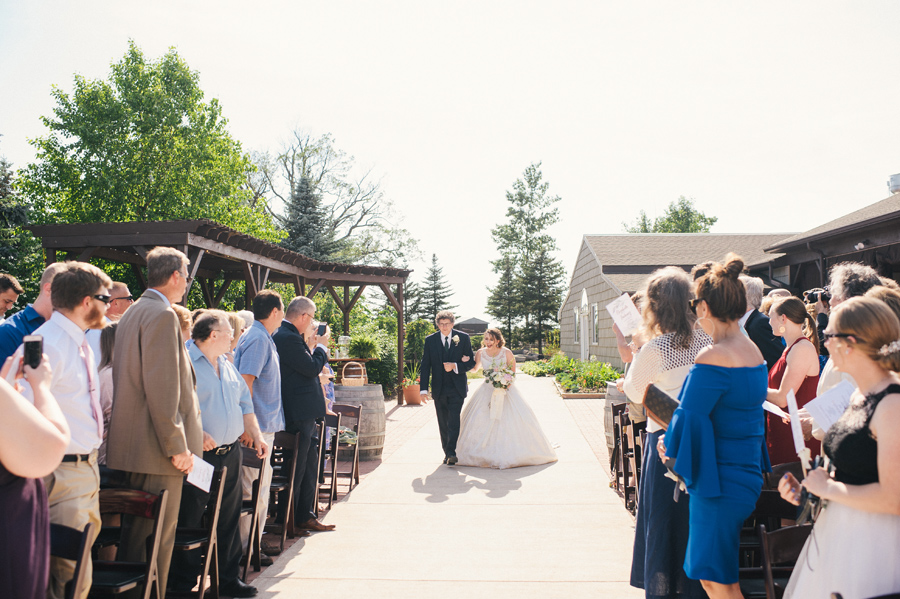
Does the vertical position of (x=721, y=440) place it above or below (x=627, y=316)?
below

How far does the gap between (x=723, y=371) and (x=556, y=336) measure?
40.2 metres

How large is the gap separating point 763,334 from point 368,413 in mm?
5397

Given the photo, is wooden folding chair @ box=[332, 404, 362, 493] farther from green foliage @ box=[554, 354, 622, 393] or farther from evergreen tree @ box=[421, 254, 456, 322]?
evergreen tree @ box=[421, 254, 456, 322]

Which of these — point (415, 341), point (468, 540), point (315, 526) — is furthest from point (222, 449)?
point (415, 341)

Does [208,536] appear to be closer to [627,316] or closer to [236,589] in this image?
[236,589]

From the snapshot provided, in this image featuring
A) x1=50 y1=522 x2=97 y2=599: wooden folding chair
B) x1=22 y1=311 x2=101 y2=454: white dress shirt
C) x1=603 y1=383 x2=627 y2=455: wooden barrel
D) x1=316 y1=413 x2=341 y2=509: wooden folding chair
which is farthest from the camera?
x1=603 y1=383 x2=627 y2=455: wooden barrel

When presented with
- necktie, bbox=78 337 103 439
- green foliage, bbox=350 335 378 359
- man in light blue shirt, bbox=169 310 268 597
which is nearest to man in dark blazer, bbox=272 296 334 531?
man in light blue shirt, bbox=169 310 268 597

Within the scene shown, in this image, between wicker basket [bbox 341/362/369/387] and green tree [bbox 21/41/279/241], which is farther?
green tree [bbox 21/41/279/241]

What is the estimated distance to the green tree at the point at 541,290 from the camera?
51531 mm

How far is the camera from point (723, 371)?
2873 millimetres

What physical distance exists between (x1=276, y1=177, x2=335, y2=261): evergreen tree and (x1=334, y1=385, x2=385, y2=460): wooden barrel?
90.6ft

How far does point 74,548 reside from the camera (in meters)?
2.77

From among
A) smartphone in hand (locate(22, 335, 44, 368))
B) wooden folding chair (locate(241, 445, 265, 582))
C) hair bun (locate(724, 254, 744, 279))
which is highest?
hair bun (locate(724, 254, 744, 279))

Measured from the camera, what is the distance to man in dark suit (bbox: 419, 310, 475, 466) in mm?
8969
